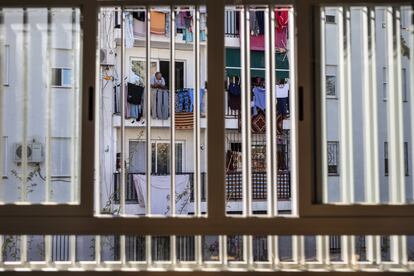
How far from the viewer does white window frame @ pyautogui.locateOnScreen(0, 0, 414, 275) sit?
210 cm

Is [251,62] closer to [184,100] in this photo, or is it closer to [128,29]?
[128,29]

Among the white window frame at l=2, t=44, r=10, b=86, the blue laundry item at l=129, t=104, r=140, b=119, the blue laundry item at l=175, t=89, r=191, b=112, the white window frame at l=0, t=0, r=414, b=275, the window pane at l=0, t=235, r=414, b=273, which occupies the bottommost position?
the window pane at l=0, t=235, r=414, b=273

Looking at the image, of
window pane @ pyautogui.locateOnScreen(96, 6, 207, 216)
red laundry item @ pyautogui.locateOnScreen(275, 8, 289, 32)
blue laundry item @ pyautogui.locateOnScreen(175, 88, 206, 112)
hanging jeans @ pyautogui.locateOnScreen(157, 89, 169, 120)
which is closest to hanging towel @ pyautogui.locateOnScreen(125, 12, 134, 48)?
window pane @ pyautogui.locateOnScreen(96, 6, 207, 216)

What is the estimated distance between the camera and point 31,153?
90.5 inches

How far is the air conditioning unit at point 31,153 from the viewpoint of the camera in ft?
7.36

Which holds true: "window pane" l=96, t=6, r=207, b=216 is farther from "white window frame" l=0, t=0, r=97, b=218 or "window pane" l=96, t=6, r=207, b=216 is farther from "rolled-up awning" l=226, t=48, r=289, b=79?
"white window frame" l=0, t=0, r=97, b=218

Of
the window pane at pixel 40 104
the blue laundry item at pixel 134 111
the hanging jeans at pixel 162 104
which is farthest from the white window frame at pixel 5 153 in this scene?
the hanging jeans at pixel 162 104

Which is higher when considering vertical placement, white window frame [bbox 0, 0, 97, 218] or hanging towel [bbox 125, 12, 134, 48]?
hanging towel [bbox 125, 12, 134, 48]

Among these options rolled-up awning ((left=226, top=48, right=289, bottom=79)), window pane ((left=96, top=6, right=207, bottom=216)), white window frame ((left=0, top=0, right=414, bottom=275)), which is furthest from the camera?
window pane ((left=96, top=6, right=207, bottom=216))

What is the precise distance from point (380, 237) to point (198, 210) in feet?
2.90

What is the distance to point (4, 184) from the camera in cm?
225

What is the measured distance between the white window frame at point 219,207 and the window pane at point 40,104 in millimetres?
78

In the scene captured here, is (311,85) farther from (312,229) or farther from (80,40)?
(80,40)

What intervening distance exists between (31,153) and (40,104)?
252 mm
